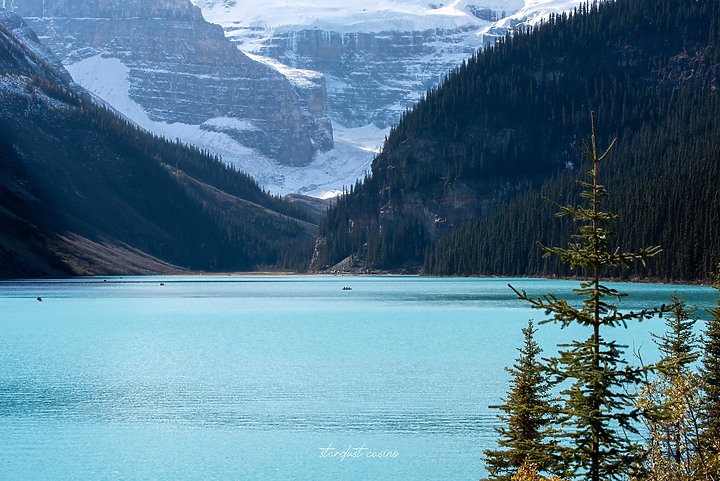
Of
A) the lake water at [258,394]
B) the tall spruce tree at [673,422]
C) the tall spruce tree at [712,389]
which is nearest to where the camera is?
the tall spruce tree at [673,422]

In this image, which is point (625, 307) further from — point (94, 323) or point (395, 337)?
point (94, 323)

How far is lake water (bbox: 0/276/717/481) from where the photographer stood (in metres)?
45.1

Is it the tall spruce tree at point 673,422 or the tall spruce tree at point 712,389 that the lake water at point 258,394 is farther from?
the tall spruce tree at point 673,422

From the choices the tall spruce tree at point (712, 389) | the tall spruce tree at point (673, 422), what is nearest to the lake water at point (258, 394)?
the tall spruce tree at point (712, 389)

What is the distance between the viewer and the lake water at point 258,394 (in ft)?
148

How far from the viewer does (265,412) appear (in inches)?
2213

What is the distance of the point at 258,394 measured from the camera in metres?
62.2

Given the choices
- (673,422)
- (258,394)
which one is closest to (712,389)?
(673,422)

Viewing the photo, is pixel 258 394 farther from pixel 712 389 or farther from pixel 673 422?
pixel 673 422

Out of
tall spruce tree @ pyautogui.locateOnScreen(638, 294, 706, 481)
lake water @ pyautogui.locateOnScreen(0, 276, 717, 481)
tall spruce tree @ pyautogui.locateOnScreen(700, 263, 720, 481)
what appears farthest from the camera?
lake water @ pyautogui.locateOnScreen(0, 276, 717, 481)

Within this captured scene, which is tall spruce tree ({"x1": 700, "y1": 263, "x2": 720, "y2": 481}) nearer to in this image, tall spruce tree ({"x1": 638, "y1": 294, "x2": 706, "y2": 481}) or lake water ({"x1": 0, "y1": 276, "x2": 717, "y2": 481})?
tall spruce tree ({"x1": 638, "y1": 294, "x2": 706, "y2": 481})

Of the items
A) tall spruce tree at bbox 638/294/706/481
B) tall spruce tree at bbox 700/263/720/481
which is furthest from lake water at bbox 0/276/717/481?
tall spruce tree at bbox 638/294/706/481

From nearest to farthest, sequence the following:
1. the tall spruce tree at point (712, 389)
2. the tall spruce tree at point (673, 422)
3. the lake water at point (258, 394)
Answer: the tall spruce tree at point (673, 422)
the tall spruce tree at point (712, 389)
the lake water at point (258, 394)

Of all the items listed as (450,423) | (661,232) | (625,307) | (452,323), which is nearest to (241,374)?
(450,423)
